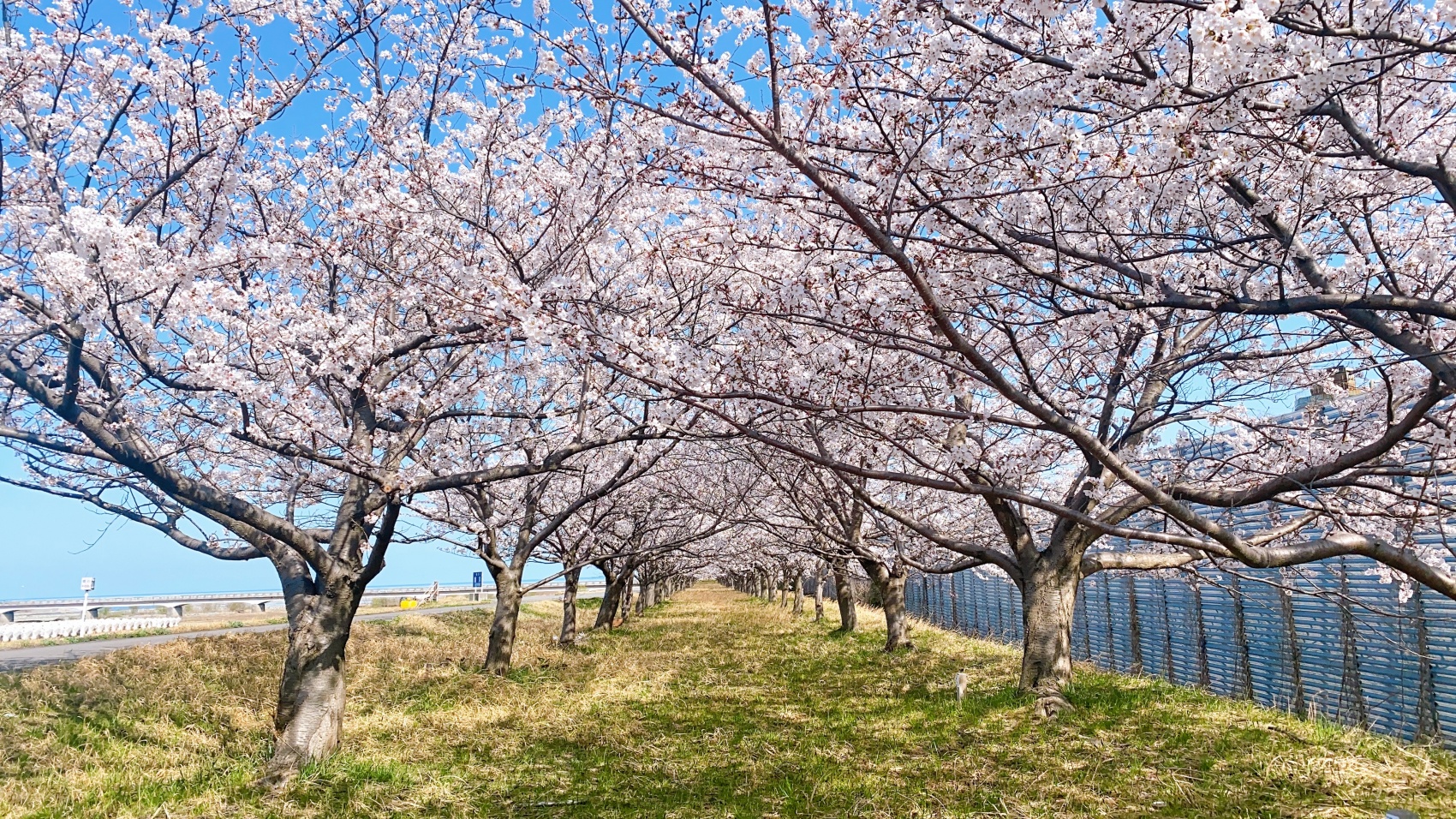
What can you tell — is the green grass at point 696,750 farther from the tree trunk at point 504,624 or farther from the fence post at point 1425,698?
the fence post at point 1425,698

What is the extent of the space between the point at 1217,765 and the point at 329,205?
9380 mm

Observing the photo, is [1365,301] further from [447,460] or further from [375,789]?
[447,460]

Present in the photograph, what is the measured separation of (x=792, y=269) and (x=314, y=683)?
5.62 m

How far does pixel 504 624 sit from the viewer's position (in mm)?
13305

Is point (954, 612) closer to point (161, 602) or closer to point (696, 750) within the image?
point (696, 750)

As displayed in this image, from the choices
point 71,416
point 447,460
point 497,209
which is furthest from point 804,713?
point 71,416

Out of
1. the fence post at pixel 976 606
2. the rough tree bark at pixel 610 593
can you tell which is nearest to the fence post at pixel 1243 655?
the fence post at pixel 976 606

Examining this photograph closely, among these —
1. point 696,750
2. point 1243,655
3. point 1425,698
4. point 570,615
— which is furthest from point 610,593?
point 1425,698

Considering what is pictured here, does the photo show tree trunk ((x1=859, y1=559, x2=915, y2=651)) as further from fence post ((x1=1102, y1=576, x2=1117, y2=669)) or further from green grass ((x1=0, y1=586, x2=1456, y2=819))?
fence post ((x1=1102, y1=576, x2=1117, y2=669))

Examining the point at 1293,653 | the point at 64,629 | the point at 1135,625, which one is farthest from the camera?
the point at 64,629

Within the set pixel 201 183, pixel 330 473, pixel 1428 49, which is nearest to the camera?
pixel 1428 49

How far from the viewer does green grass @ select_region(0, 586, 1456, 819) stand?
18.2 ft

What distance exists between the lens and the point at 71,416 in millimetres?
5387

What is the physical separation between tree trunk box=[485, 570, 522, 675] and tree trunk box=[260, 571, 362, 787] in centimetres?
605
